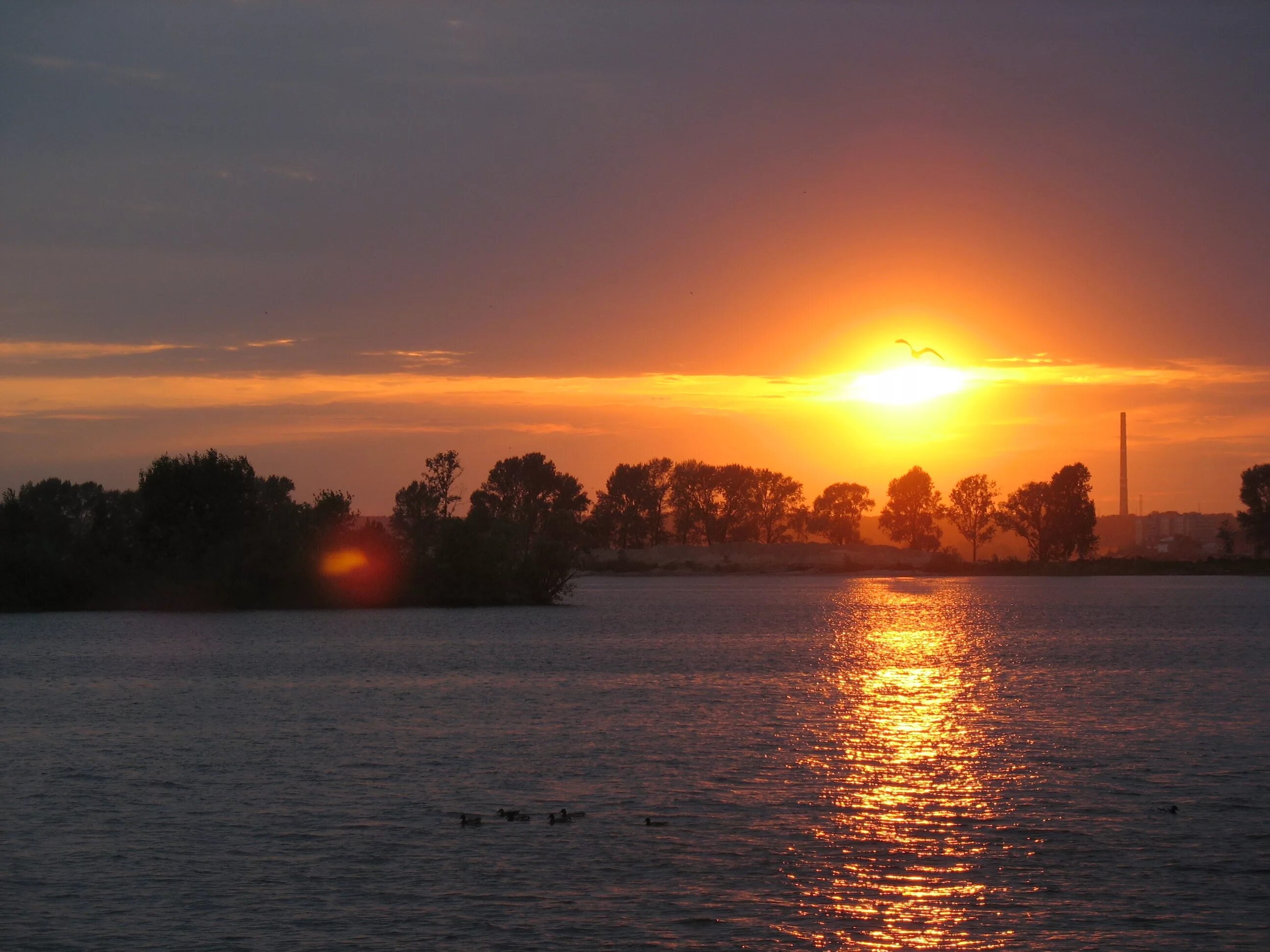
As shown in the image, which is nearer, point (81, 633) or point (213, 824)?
point (213, 824)

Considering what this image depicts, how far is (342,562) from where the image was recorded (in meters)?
100

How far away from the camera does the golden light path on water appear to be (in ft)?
56.5

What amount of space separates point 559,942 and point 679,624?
7117 cm

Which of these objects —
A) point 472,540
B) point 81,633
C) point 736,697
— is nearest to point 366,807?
point 736,697

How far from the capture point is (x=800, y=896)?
60.5 feet

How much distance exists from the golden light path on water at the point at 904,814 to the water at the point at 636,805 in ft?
0.30

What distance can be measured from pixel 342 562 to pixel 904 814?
3218 inches

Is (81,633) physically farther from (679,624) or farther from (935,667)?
(935,667)

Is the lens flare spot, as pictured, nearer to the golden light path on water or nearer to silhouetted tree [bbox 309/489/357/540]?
silhouetted tree [bbox 309/489/357/540]

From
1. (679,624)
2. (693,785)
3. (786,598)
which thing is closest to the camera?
(693,785)

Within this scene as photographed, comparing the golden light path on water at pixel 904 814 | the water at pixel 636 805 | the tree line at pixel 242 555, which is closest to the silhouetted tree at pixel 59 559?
→ the tree line at pixel 242 555

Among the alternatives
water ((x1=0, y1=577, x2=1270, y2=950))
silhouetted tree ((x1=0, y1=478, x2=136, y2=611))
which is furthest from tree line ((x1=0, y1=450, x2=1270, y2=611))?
water ((x1=0, y1=577, x2=1270, y2=950))

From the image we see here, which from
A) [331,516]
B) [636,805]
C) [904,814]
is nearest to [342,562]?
[331,516]

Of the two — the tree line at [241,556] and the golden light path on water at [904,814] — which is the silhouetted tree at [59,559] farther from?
the golden light path on water at [904,814]
